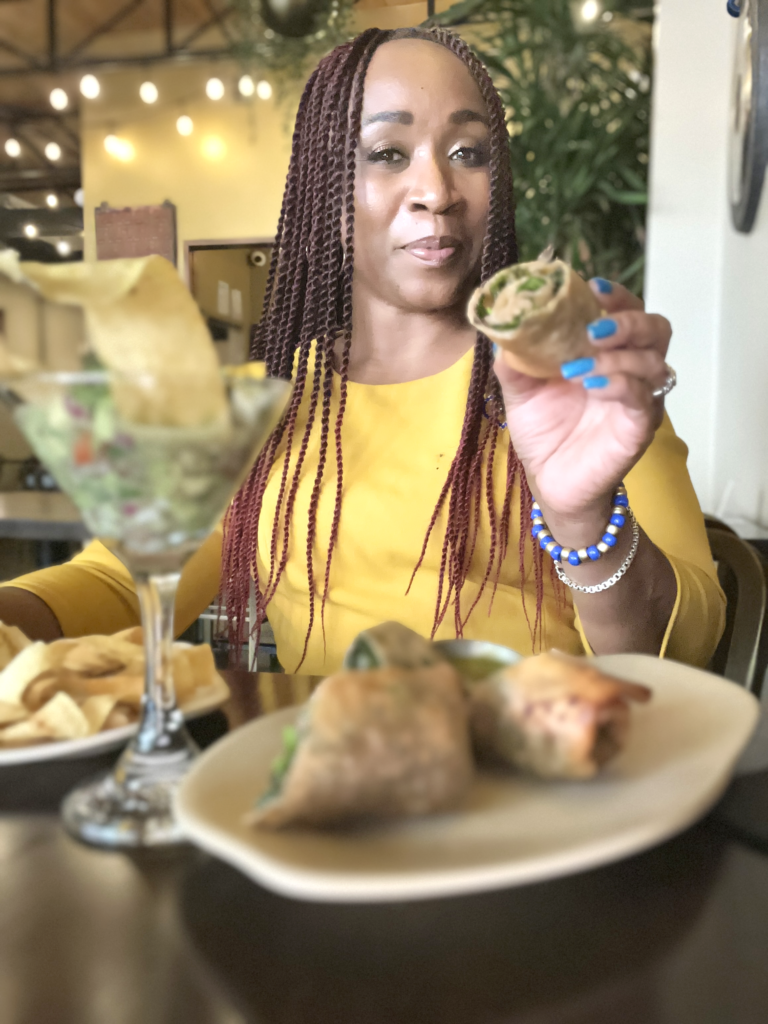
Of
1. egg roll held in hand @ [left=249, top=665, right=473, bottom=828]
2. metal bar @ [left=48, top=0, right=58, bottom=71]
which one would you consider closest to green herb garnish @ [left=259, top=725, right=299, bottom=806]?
egg roll held in hand @ [left=249, top=665, right=473, bottom=828]

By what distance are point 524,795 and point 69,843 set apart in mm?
244

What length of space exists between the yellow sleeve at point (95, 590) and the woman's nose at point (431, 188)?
22.4 inches

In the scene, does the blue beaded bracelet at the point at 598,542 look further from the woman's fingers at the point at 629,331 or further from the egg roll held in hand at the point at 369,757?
the egg roll held in hand at the point at 369,757

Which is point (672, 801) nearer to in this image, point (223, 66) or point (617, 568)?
point (617, 568)

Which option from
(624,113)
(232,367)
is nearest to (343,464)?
(232,367)

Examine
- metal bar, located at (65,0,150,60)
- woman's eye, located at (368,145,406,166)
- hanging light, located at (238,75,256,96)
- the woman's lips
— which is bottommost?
the woman's lips

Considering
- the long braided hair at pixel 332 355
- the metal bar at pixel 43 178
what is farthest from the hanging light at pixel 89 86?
the long braided hair at pixel 332 355

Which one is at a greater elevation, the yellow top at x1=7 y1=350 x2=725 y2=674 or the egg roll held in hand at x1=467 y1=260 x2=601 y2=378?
the egg roll held in hand at x1=467 y1=260 x2=601 y2=378

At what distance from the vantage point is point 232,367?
0.44 m

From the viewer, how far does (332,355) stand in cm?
125

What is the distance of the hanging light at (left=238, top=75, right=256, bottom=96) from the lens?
4754mm

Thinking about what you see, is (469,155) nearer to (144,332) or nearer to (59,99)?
(144,332)

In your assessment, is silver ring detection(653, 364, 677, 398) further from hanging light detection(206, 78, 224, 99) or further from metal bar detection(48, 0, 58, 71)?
metal bar detection(48, 0, 58, 71)

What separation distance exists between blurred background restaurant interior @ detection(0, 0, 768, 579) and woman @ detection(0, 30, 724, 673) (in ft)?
0.90
